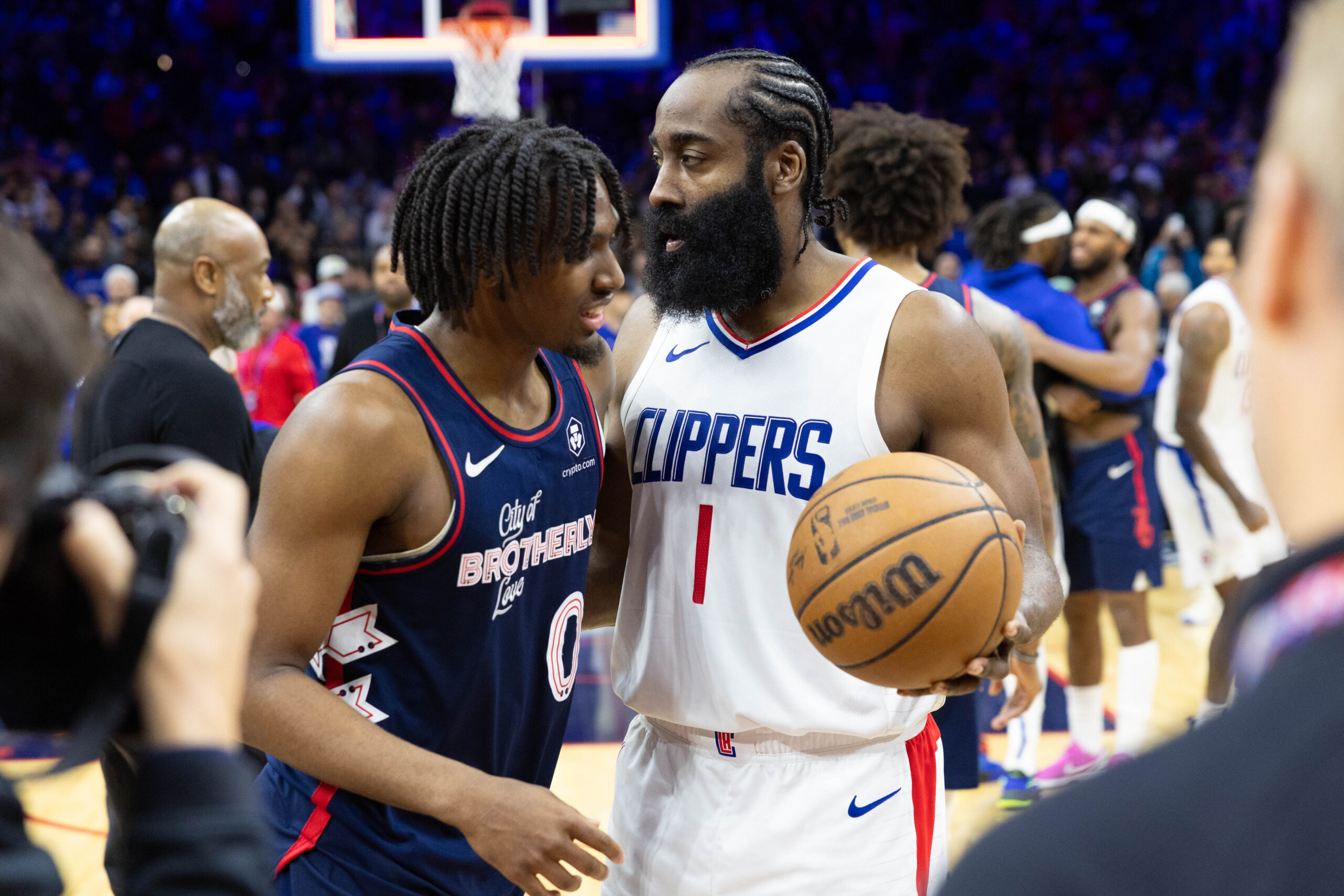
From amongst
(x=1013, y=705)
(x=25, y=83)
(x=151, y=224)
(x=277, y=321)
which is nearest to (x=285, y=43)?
(x=25, y=83)

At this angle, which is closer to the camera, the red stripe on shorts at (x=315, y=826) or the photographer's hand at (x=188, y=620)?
the photographer's hand at (x=188, y=620)

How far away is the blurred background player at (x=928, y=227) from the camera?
12.3 ft

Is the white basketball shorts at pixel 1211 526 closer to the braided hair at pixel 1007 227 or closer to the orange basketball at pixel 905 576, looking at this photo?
the braided hair at pixel 1007 227

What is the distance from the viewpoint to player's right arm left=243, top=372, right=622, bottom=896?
1.82m

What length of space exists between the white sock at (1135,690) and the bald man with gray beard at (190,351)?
3438mm

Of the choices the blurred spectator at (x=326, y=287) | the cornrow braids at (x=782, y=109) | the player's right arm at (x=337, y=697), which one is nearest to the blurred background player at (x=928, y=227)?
the cornrow braids at (x=782, y=109)

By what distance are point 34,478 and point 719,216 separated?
1.69 meters

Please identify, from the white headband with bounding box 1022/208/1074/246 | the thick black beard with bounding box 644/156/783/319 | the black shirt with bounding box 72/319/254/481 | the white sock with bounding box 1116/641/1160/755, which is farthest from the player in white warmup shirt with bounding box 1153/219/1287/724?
the black shirt with bounding box 72/319/254/481

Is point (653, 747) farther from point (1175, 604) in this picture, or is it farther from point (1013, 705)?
point (1175, 604)

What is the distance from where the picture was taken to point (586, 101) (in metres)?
17.7

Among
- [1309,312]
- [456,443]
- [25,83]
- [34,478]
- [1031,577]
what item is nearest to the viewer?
[1309,312]

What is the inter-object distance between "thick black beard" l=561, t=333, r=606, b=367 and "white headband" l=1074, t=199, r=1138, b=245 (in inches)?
150

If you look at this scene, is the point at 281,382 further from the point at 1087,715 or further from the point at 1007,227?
the point at 1087,715

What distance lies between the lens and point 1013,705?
389 cm
